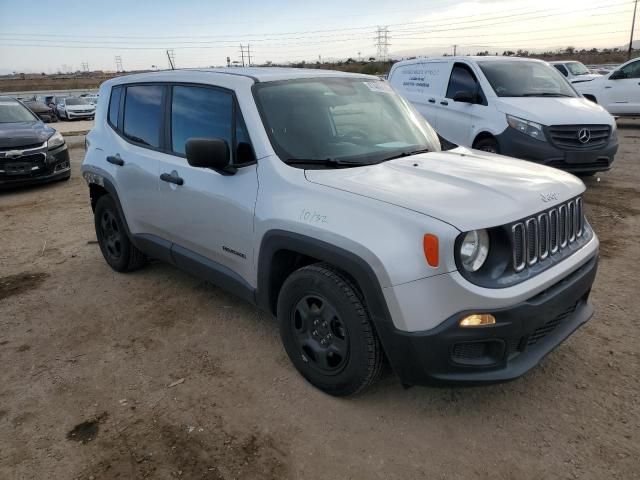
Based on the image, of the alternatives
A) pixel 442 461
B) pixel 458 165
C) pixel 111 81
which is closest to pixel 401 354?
pixel 442 461

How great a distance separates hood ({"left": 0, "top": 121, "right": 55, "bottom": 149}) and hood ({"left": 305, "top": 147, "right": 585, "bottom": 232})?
7.91 m

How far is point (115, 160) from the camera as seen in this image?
→ 14.5 ft

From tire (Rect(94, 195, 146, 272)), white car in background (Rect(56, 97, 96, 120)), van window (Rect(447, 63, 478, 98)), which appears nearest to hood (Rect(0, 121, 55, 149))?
tire (Rect(94, 195, 146, 272))

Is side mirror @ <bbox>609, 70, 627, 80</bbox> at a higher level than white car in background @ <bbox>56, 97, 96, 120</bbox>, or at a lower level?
higher

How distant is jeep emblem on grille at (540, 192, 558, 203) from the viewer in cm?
267

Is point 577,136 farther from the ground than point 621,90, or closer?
closer

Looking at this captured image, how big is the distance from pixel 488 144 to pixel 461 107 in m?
0.78

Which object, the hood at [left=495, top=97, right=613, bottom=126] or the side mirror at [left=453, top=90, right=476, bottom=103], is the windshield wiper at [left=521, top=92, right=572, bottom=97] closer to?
the hood at [left=495, top=97, right=613, bottom=126]

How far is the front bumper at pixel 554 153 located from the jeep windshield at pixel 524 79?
0.84 metres

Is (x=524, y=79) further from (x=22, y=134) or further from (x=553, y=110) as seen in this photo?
(x=22, y=134)

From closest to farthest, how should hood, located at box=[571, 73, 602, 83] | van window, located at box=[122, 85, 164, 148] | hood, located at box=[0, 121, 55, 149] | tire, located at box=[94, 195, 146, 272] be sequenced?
van window, located at box=[122, 85, 164, 148]
tire, located at box=[94, 195, 146, 272]
hood, located at box=[0, 121, 55, 149]
hood, located at box=[571, 73, 602, 83]

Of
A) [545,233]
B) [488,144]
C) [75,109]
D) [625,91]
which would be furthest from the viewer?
[75,109]

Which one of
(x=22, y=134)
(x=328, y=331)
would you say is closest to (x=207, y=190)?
(x=328, y=331)

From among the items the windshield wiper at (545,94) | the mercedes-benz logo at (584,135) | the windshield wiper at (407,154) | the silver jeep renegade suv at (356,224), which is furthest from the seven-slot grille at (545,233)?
the windshield wiper at (545,94)
